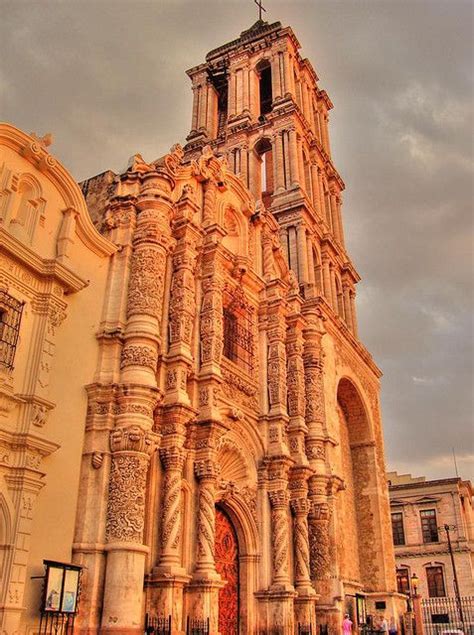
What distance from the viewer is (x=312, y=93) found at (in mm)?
31922

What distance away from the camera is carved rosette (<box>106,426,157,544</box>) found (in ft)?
35.7

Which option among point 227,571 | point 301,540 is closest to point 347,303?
point 301,540

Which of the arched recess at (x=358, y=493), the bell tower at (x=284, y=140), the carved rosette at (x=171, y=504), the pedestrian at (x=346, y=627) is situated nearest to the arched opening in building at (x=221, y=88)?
the bell tower at (x=284, y=140)

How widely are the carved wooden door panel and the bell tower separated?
888 centimetres

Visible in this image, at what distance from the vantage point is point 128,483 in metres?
11.2

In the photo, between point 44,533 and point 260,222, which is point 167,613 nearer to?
point 44,533

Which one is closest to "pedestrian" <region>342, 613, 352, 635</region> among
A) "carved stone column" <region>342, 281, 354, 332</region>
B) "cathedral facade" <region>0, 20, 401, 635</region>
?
"cathedral facade" <region>0, 20, 401, 635</region>

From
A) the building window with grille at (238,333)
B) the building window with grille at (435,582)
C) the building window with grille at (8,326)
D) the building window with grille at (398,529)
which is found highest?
the building window with grille at (238,333)

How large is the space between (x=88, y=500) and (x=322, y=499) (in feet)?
27.2

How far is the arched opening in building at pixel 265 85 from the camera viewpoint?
31125 mm

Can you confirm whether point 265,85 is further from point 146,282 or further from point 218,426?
point 218,426

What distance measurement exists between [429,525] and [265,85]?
28526mm

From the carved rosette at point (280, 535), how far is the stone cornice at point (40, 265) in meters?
7.40

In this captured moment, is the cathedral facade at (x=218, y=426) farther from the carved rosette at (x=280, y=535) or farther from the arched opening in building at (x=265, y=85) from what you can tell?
the arched opening in building at (x=265, y=85)
